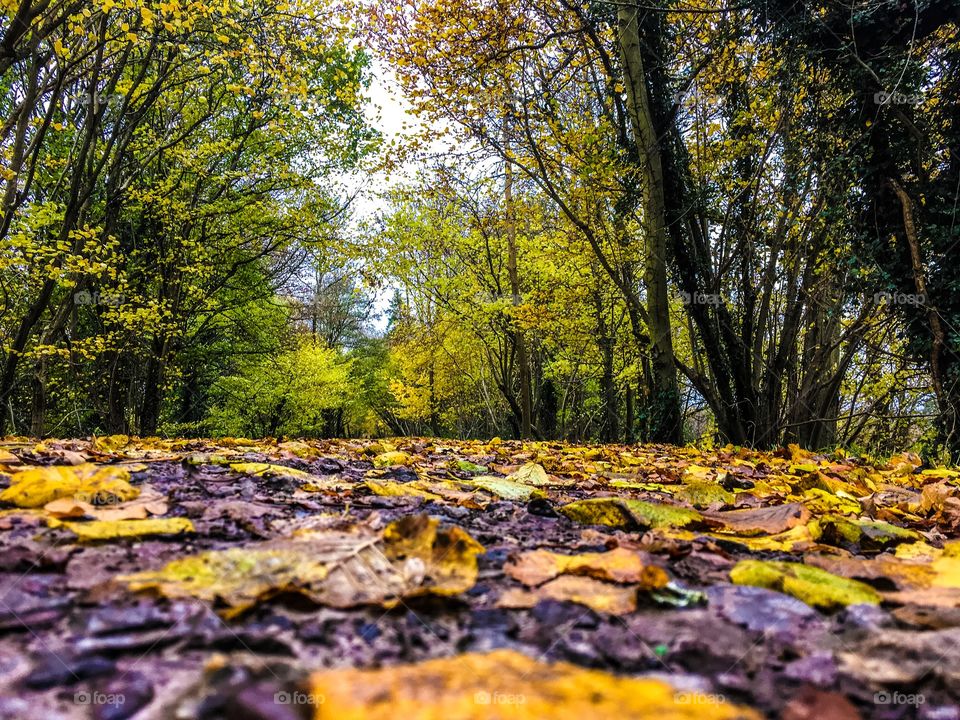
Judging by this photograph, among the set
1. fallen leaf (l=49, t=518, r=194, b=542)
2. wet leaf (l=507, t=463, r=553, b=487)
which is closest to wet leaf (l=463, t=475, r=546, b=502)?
wet leaf (l=507, t=463, r=553, b=487)

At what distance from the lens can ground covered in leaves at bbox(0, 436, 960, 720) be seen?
52 centimetres

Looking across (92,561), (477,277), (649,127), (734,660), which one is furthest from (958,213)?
(477,277)

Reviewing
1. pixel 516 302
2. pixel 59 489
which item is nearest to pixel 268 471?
pixel 59 489

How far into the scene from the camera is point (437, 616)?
758mm

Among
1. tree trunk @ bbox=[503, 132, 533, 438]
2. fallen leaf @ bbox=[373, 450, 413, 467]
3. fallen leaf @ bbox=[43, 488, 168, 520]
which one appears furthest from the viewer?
tree trunk @ bbox=[503, 132, 533, 438]

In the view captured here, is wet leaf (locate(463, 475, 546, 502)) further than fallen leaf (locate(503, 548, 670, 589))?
Yes

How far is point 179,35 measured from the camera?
7680 millimetres

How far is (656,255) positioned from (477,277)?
29.9 feet

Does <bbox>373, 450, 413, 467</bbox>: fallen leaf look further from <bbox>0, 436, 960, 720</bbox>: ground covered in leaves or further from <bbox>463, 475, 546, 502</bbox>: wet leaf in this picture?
<bbox>0, 436, 960, 720</bbox>: ground covered in leaves

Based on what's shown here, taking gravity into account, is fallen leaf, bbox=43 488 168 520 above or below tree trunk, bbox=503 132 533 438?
below

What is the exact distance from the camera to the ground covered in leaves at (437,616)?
1.71 ft

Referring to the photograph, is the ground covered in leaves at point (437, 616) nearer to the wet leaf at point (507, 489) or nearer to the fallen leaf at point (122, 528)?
the fallen leaf at point (122, 528)

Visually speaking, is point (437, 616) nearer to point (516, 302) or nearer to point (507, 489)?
point (507, 489)

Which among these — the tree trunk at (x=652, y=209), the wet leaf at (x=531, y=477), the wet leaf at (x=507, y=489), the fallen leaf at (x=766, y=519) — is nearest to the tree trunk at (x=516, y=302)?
the tree trunk at (x=652, y=209)
